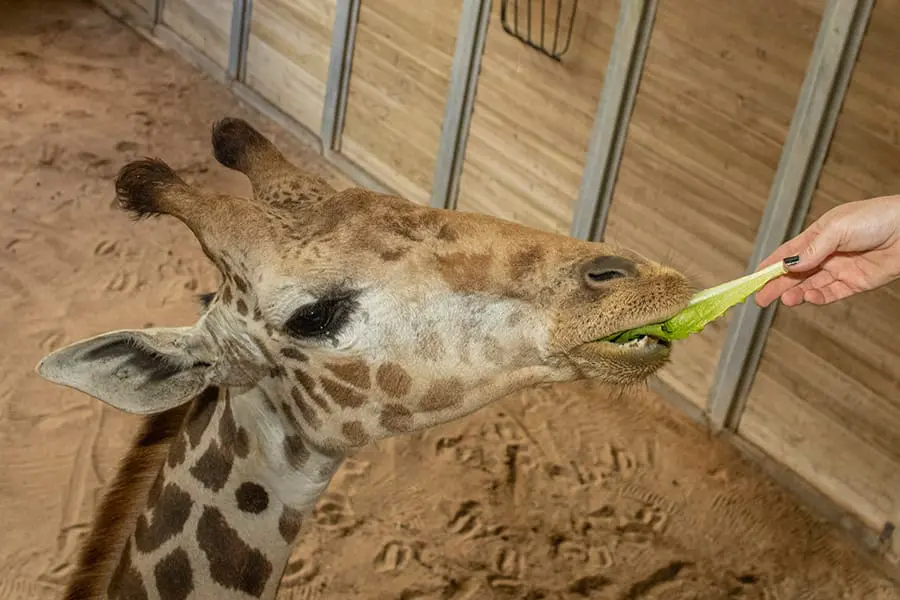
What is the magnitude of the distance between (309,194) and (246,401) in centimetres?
55

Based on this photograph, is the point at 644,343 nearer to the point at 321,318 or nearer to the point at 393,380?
the point at 393,380

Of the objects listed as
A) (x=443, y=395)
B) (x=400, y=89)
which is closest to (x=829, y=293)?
(x=443, y=395)

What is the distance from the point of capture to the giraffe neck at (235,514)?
8.96 feet

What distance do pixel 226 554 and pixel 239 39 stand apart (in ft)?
23.4

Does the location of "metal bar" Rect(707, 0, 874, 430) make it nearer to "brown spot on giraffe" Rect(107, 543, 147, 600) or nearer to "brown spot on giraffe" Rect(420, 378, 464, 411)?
"brown spot on giraffe" Rect(420, 378, 464, 411)

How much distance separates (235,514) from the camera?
2.73m

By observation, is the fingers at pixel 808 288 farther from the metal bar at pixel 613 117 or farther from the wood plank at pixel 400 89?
the wood plank at pixel 400 89

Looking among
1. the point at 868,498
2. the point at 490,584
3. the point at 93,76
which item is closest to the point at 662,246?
the point at 868,498

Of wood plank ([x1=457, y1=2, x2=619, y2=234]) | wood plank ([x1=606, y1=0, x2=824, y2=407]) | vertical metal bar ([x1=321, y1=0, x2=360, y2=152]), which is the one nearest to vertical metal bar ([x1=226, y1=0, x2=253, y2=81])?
vertical metal bar ([x1=321, y1=0, x2=360, y2=152])

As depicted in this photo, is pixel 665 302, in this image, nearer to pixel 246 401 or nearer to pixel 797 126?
pixel 246 401

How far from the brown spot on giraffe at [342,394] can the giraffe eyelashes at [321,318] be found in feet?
0.43

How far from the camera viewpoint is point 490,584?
185 inches

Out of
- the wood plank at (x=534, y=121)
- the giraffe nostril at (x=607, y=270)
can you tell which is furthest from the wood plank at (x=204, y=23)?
the giraffe nostril at (x=607, y=270)

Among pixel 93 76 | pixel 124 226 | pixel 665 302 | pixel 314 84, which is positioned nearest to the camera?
pixel 665 302
